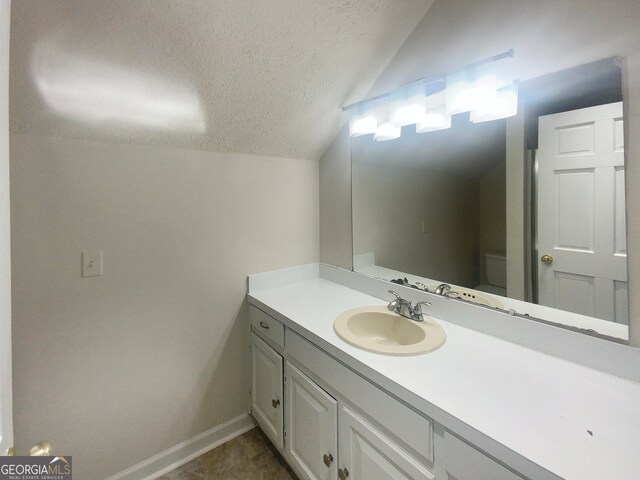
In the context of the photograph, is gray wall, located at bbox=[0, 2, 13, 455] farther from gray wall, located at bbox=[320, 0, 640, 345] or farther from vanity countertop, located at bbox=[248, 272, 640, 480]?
gray wall, located at bbox=[320, 0, 640, 345]

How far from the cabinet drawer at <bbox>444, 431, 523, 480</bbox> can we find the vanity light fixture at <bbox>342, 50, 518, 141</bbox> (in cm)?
118

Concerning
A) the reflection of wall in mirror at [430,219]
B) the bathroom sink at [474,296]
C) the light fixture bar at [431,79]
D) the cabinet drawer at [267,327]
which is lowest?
the cabinet drawer at [267,327]

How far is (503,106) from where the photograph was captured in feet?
3.77

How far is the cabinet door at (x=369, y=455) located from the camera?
85cm

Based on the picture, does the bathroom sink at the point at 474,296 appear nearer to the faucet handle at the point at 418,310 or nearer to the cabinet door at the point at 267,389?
the faucet handle at the point at 418,310

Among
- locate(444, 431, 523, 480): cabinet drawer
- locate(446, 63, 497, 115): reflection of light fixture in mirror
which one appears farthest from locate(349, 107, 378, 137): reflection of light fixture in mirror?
locate(444, 431, 523, 480): cabinet drawer

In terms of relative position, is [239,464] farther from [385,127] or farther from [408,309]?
[385,127]

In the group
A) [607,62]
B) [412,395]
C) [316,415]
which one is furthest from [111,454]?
[607,62]

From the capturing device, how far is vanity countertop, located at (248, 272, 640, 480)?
61 centimetres

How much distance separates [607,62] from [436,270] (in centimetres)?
95

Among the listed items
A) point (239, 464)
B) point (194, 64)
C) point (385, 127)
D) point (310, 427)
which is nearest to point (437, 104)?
point (385, 127)

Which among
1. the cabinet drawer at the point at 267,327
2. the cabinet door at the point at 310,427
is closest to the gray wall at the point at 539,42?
the cabinet door at the point at 310,427

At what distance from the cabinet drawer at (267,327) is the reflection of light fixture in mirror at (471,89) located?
4.29 ft

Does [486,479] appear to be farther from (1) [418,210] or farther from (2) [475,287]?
(1) [418,210]
